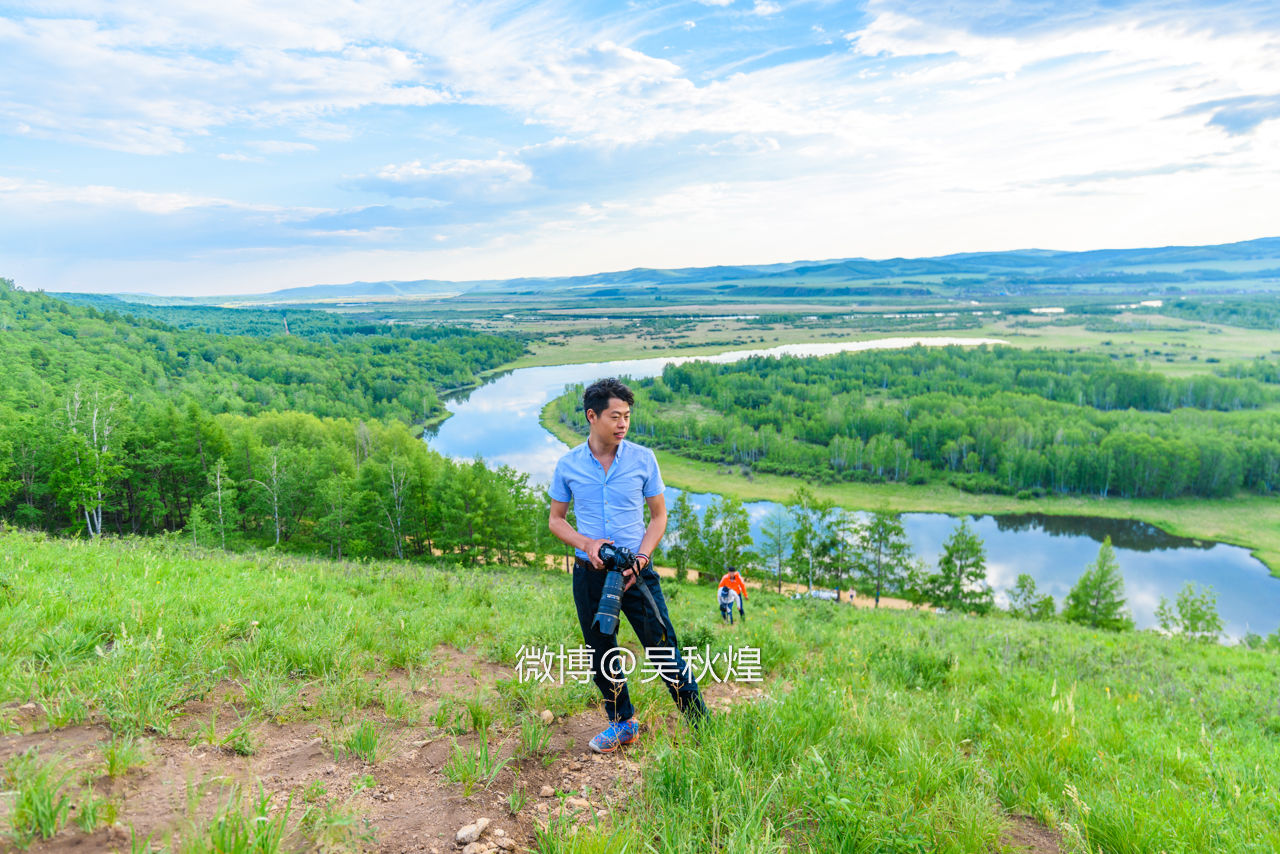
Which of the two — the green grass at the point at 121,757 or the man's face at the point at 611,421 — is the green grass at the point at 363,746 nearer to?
the green grass at the point at 121,757

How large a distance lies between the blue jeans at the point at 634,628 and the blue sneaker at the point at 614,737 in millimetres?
80

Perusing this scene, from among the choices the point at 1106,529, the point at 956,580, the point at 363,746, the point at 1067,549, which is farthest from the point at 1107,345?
the point at 363,746

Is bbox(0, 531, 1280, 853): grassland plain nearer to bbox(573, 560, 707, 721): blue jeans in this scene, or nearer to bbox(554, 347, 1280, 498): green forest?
bbox(573, 560, 707, 721): blue jeans

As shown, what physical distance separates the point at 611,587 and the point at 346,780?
1.92 metres

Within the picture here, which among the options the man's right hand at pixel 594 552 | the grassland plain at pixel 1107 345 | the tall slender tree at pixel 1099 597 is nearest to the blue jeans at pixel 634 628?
the man's right hand at pixel 594 552

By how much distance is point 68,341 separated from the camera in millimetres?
83812

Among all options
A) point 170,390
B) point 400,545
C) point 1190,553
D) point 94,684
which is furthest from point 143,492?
point 1190,553

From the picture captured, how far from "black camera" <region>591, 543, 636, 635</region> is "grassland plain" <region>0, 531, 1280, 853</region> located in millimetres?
865

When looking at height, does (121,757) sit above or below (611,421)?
below

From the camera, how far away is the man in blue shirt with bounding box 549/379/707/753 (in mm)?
4133

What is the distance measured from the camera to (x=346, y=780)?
3529mm

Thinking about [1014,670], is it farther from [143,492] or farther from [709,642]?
[143,492]

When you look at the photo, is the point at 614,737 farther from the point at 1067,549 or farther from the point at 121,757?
the point at 1067,549

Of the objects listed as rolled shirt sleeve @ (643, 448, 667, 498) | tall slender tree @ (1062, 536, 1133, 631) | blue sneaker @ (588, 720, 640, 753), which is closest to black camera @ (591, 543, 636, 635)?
rolled shirt sleeve @ (643, 448, 667, 498)
